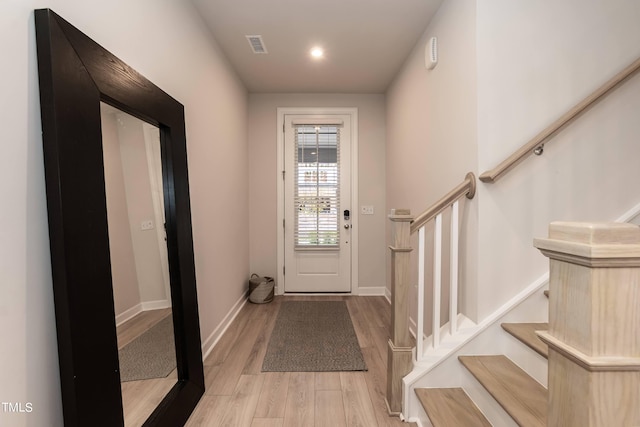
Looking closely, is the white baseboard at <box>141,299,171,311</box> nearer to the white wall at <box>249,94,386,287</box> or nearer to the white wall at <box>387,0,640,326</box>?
the white wall at <box>387,0,640,326</box>

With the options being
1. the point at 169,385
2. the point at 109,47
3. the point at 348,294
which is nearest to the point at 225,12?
the point at 109,47

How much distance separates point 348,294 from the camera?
397cm

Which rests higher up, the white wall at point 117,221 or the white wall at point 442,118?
the white wall at point 442,118

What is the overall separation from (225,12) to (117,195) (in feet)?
5.56

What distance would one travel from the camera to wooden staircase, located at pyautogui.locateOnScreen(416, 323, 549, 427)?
126 centimetres

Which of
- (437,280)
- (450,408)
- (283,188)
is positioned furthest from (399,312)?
(283,188)

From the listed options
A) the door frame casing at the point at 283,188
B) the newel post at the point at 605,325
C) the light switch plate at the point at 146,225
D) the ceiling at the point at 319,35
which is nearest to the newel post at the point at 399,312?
the newel post at the point at 605,325

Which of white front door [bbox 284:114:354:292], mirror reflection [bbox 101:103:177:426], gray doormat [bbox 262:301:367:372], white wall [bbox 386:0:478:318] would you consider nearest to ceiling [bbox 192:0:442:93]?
white wall [bbox 386:0:478:318]

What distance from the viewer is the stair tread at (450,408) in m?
1.42

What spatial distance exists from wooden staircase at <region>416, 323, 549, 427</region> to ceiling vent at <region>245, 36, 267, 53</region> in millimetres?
2735

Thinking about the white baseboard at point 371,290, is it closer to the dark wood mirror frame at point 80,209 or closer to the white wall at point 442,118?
the white wall at point 442,118

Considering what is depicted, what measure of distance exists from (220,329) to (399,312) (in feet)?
5.58

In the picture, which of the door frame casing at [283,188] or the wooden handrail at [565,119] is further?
the door frame casing at [283,188]

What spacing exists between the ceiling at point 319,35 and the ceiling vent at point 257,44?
0.04 metres
